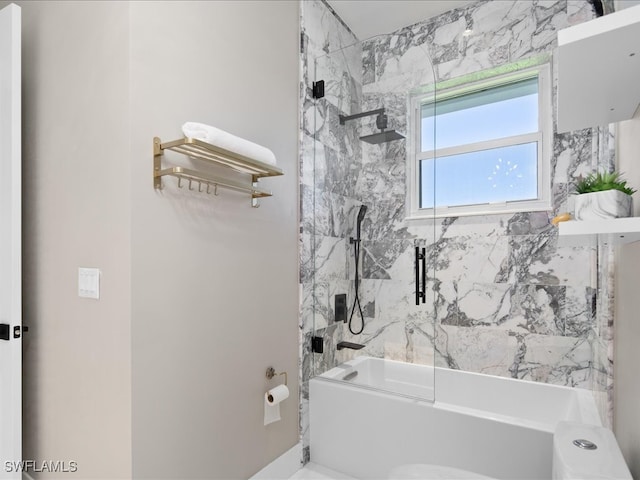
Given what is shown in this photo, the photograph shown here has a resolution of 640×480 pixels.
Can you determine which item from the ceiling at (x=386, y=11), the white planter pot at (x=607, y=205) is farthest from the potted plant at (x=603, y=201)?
the ceiling at (x=386, y=11)

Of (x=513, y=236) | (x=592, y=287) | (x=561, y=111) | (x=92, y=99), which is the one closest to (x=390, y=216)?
(x=513, y=236)

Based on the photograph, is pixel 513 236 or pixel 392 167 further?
pixel 513 236

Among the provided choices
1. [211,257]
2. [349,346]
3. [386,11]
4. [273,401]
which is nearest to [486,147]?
[386,11]

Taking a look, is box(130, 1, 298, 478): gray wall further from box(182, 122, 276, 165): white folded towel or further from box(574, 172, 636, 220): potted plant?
box(574, 172, 636, 220): potted plant

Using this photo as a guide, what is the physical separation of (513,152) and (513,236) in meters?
0.60

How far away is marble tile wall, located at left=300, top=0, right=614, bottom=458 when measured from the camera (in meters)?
2.29

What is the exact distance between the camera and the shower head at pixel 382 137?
2316mm

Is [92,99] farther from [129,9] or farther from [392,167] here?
[392,167]

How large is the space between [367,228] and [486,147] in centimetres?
108

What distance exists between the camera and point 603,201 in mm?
867

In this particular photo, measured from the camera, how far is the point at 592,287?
7.27 ft

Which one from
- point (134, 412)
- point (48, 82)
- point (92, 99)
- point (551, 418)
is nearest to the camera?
point (134, 412)
